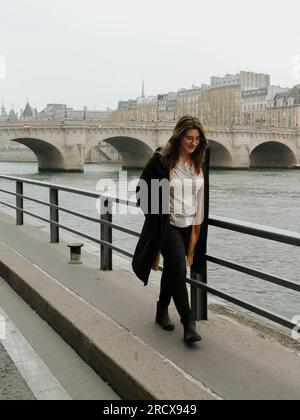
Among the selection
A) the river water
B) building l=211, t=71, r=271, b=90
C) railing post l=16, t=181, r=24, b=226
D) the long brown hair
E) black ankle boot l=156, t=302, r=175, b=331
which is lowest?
the river water

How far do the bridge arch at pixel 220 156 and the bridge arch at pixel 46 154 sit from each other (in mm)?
15302

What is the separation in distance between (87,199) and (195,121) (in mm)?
20021

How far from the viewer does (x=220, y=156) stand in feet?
200

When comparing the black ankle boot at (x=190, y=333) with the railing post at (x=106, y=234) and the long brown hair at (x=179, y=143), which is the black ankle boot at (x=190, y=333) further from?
the railing post at (x=106, y=234)

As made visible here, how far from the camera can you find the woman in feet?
11.3

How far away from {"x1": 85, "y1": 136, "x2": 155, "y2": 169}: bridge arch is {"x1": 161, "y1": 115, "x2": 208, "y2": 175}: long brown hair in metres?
47.7

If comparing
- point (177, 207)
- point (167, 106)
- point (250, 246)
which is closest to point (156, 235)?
point (177, 207)

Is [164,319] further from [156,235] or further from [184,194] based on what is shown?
[184,194]

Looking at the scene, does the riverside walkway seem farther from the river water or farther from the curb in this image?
the river water

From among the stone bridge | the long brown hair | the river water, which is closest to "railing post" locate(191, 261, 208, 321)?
the river water

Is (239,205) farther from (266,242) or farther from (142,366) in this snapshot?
(142,366)

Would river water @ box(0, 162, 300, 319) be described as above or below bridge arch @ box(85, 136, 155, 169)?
below

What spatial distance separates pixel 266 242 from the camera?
485 inches
